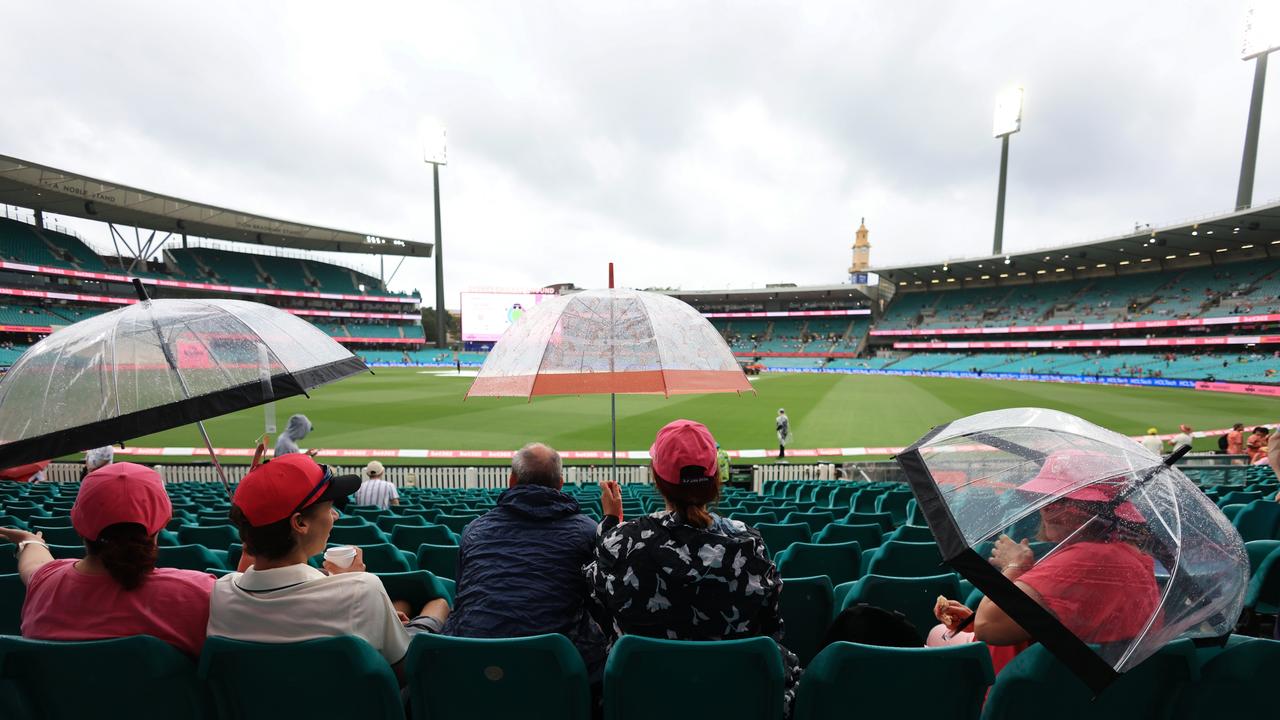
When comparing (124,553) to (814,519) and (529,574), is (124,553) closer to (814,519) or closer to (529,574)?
(529,574)

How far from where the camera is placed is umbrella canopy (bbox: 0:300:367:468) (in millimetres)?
2768

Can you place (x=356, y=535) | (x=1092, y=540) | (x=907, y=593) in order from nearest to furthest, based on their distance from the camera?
(x=1092, y=540) < (x=907, y=593) < (x=356, y=535)

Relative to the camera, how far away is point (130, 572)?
6.04 ft

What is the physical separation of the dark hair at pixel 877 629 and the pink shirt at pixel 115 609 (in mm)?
2497

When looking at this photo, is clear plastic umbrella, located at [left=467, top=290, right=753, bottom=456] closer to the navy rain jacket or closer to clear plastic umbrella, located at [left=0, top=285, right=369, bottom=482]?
clear plastic umbrella, located at [left=0, top=285, right=369, bottom=482]

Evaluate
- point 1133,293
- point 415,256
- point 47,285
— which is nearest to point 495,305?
point 415,256

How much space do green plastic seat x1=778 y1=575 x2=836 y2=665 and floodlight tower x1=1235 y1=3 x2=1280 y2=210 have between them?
2486 inches

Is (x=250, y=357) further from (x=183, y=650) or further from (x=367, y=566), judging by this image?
(x=183, y=650)

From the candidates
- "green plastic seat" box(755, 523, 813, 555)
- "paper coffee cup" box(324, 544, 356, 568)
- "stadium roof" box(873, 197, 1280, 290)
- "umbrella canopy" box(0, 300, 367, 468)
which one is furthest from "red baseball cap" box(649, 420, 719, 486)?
"stadium roof" box(873, 197, 1280, 290)

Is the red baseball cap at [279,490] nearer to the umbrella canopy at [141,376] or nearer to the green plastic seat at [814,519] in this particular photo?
the umbrella canopy at [141,376]

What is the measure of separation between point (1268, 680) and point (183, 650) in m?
3.83

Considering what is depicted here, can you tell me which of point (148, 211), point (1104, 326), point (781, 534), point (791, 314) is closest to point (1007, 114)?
point (1104, 326)

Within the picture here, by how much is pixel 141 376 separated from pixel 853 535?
16.9ft

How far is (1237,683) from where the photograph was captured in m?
1.74
